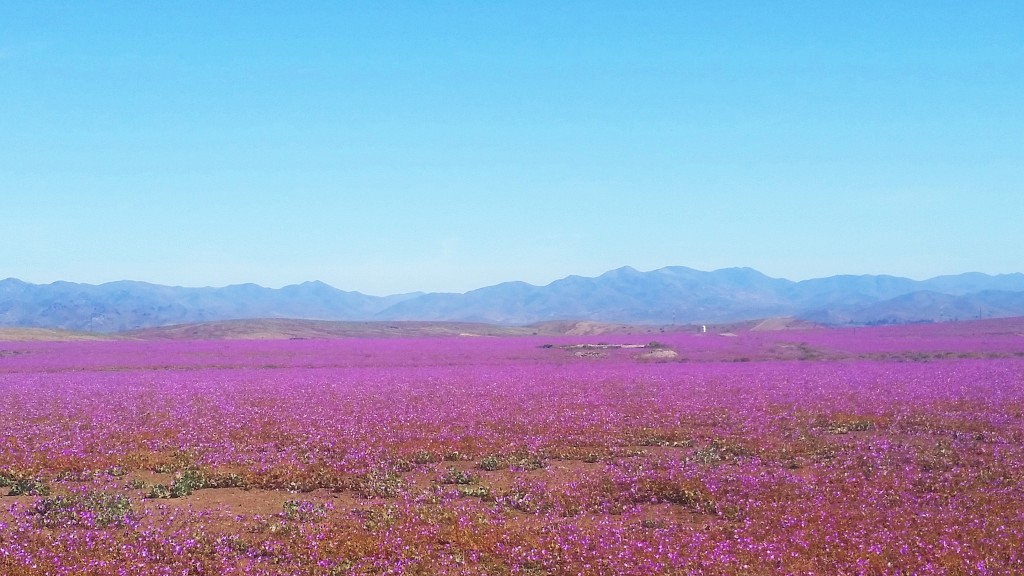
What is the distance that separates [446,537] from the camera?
993 centimetres

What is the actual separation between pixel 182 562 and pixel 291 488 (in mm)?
4243

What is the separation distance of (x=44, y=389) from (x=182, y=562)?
88.4 ft

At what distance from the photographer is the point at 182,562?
8.95 meters

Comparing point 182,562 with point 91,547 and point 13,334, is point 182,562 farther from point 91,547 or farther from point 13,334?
point 13,334

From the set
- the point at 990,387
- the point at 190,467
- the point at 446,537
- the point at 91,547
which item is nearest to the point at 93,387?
the point at 190,467

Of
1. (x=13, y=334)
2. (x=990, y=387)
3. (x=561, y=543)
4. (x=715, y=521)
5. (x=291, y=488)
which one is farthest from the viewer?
(x=13, y=334)

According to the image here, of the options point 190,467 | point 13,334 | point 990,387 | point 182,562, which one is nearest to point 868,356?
point 990,387

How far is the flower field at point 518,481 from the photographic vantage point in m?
9.07

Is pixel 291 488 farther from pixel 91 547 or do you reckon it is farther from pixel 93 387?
pixel 93 387

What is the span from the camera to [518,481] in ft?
43.9

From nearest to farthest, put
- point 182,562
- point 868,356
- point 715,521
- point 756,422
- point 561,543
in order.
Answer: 1. point 182,562
2. point 561,543
3. point 715,521
4. point 756,422
5. point 868,356

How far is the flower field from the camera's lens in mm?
9070

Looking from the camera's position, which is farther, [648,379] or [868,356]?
[868,356]

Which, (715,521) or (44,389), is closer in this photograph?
(715,521)
